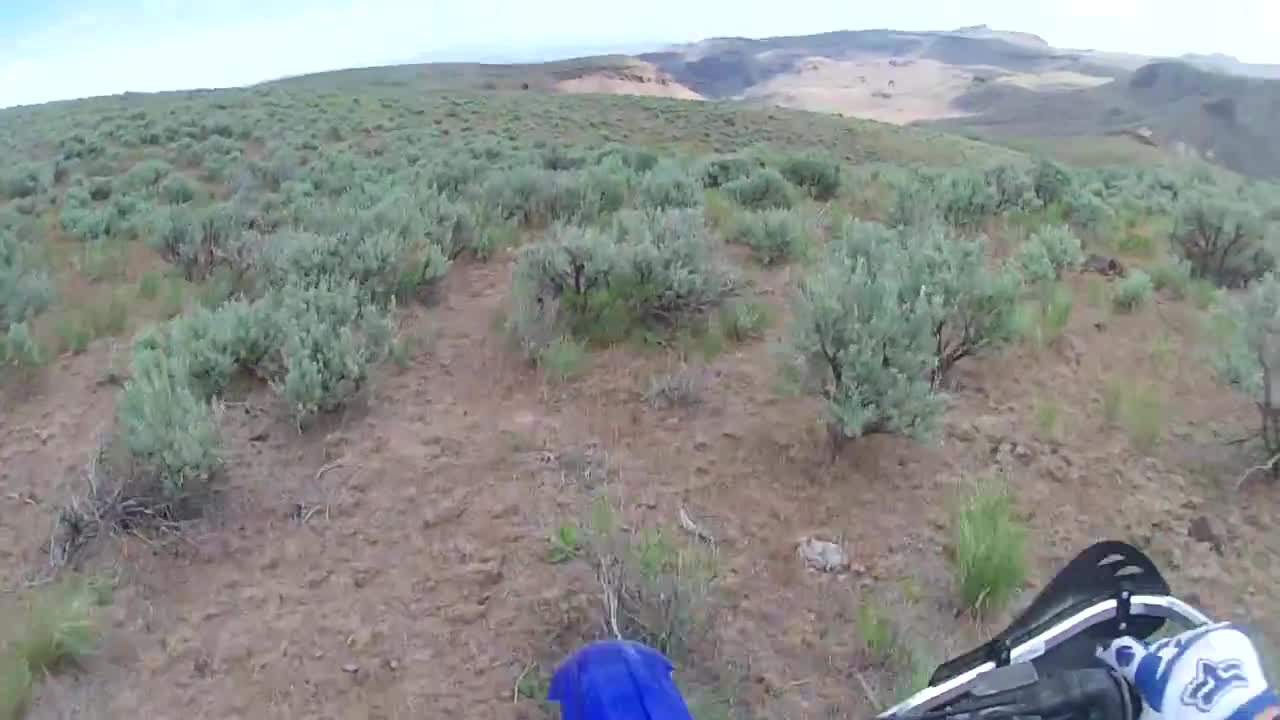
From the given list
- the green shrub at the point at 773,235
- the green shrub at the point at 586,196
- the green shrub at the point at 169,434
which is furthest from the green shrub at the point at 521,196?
the green shrub at the point at 169,434

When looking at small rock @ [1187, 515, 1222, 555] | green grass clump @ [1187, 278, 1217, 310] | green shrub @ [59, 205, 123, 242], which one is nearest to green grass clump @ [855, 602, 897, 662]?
small rock @ [1187, 515, 1222, 555]

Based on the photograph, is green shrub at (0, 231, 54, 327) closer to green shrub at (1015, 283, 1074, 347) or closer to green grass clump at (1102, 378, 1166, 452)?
green shrub at (1015, 283, 1074, 347)

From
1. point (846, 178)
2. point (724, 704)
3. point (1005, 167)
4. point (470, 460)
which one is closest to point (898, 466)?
point (724, 704)

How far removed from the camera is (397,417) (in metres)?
4.83

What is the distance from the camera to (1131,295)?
21.5 ft

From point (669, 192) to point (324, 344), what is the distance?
485 centimetres

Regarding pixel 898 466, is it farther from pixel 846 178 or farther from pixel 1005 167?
pixel 846 178

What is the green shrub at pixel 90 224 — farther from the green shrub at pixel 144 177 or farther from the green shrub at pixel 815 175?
the green shrub at pixel 815 175

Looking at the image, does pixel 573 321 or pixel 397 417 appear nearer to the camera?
pixel 397 417

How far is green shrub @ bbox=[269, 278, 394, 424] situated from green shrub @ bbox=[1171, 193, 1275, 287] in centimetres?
631

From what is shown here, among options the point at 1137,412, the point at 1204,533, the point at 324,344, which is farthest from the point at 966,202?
the point at 324,344

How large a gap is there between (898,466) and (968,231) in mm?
4815

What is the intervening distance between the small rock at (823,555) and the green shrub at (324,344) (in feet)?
7.83

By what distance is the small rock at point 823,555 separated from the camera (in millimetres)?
3770
